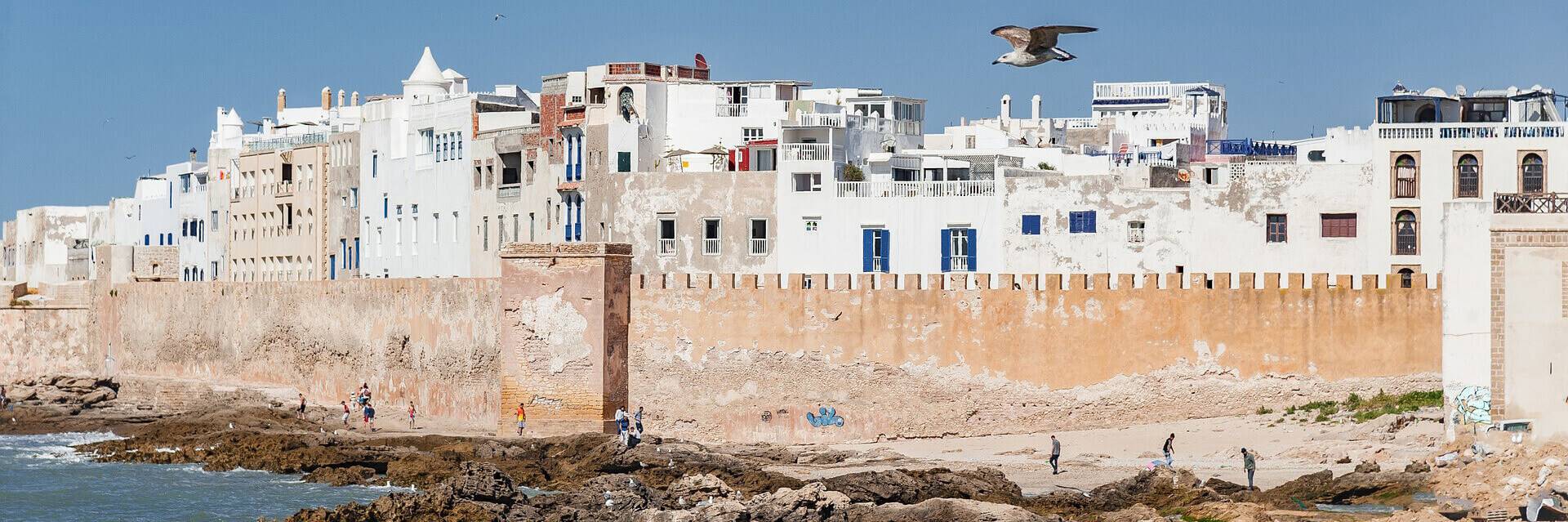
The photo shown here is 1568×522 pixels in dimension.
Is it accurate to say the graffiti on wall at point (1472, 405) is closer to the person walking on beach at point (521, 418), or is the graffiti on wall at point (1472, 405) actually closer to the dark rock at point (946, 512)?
the dark rock at point (946, 512)

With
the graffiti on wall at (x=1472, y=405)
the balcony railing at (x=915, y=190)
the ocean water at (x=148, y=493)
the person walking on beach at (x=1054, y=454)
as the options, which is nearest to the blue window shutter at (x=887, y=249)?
the balcony railing at (x=915, y=190)

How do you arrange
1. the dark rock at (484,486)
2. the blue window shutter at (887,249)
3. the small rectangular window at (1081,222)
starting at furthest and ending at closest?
1. the blue window shutter at (887,249)
2. the small rectangular window at (1081,222)
3. the dark rock at (484,486)

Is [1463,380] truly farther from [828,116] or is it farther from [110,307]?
[110,307]

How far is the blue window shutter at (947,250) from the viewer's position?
138 feet

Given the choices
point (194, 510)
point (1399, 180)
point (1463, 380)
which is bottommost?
point (194, 510)

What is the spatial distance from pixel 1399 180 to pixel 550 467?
15.9m

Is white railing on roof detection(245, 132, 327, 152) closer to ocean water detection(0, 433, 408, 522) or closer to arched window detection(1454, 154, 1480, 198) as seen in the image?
ocean water detection(0, 433, 408, 522)

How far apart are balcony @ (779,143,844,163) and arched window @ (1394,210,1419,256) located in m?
11.0

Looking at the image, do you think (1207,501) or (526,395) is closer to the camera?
(1207,501)

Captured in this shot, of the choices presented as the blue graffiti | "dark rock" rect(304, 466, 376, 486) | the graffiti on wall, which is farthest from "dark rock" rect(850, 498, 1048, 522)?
"dark rock" rect(304, 466, 376, 486)

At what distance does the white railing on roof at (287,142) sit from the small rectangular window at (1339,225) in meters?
30.7

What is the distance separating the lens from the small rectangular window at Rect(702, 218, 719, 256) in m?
44.1

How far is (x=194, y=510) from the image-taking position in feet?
112

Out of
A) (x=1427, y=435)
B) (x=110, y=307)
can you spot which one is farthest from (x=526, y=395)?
(x=110, y=307)
